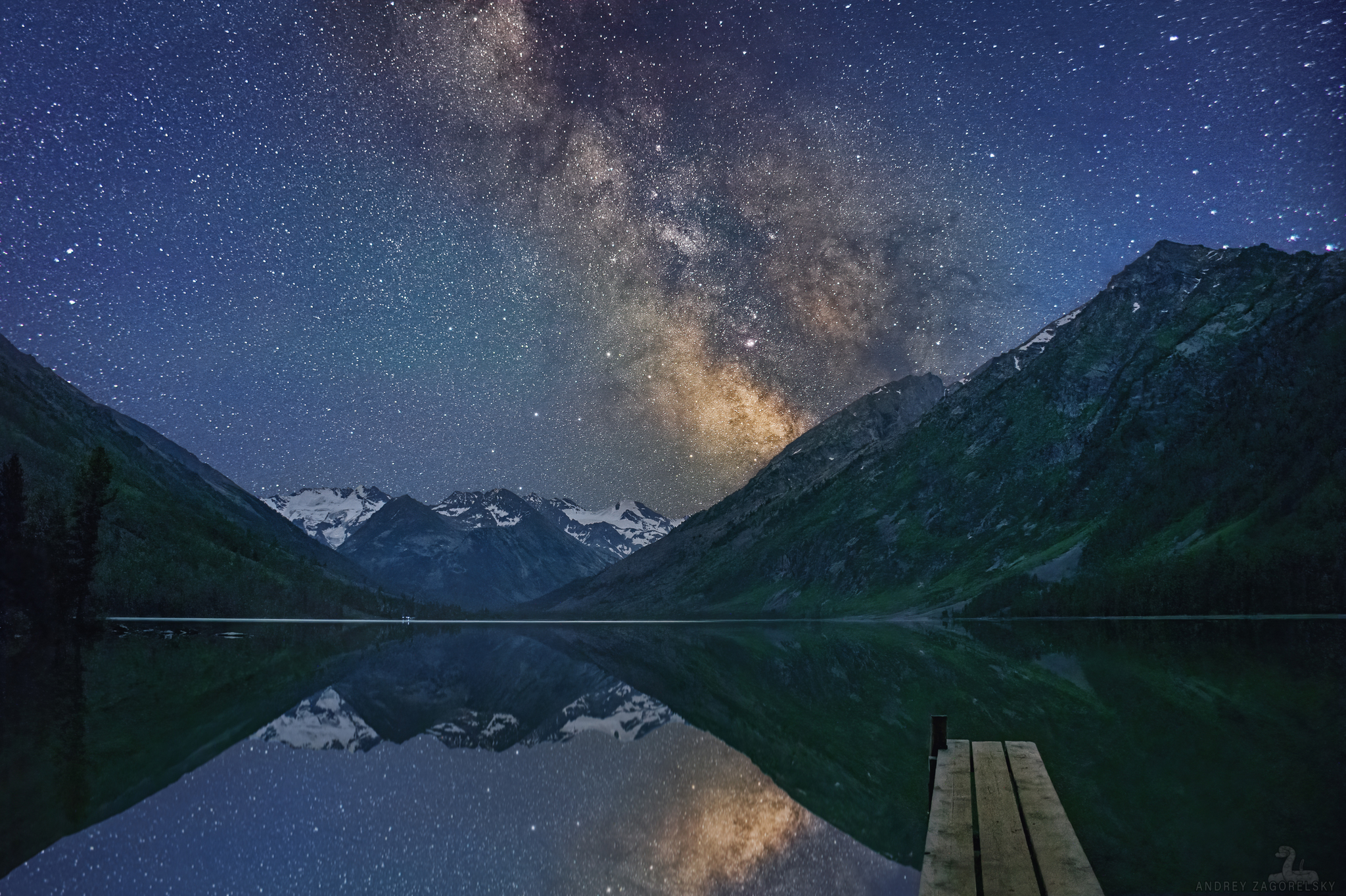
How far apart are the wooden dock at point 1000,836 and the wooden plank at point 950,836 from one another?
0.05 feet

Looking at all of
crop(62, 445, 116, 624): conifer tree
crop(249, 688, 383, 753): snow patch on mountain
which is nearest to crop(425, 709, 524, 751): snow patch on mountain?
crop(249, 688, 383, 753): snow patch on mountain

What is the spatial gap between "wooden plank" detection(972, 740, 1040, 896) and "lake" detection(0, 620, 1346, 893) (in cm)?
215

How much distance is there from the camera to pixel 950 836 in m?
12.5

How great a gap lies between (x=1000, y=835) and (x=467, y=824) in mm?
12218

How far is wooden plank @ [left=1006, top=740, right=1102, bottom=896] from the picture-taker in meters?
10.2

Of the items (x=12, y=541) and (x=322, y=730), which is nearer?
(x=322, y=730)

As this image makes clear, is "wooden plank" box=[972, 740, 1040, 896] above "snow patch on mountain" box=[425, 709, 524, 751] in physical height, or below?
below

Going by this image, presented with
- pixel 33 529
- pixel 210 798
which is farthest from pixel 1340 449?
pixel 33 529

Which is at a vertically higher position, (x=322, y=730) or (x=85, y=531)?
(x=85, y=531)

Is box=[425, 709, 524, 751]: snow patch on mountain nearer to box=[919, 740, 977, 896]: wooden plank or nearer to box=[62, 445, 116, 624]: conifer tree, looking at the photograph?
box=[919, 740, 977, 896]: wooden plank

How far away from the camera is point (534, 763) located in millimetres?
26953

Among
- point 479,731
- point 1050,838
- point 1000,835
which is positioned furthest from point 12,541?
point 1050,838

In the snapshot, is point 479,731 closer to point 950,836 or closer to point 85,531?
point 950,836

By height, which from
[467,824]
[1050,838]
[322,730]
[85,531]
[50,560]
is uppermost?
[85,531]
